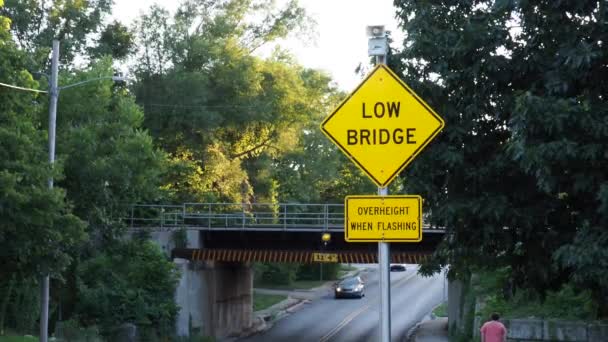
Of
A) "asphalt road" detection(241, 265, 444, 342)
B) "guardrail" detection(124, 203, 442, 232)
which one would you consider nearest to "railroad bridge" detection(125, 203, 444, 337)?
"guardrail" detection(124, 203, 442, 232)

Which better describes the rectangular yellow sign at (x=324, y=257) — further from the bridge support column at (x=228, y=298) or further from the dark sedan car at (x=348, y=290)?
the dark sedan car at (x=348, y=290)

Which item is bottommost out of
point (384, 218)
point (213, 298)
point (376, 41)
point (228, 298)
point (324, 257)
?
point (228, 298)

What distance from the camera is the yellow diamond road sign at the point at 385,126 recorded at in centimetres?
797

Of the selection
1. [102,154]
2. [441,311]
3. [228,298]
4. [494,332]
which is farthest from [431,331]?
[494,332]

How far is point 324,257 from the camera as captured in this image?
36.0 meters

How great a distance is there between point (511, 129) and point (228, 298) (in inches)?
1330

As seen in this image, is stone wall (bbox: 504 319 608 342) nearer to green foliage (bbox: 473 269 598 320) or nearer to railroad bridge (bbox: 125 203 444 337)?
green foliage (bbox: 473 269 598 320)

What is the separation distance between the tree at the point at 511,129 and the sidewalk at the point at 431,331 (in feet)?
85.8

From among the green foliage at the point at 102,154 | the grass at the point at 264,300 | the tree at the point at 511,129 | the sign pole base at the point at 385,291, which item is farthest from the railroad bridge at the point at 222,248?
the sign pole base at the point at 385,291

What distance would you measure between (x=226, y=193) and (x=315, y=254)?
12253mm

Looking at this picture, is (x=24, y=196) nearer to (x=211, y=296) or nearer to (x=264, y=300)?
(x=211, y=296)

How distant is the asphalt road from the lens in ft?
134

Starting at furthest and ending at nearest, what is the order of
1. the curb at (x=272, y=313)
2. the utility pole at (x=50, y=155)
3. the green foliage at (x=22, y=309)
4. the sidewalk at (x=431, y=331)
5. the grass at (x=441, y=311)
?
the grass at (x=441, y=311) < the curb at (x=272, y=313) < the sidewalk at (x=431, y=331) < the green foliage at (x=22, y=309) < the utility pole at (x=50, y=155)

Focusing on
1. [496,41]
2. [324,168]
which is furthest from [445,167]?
[324,168]
